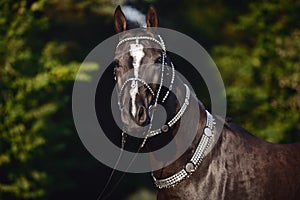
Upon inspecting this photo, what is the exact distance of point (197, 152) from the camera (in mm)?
4504

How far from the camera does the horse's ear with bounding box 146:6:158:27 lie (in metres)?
4.51

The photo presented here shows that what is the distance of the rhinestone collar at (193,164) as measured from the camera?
14.6ft

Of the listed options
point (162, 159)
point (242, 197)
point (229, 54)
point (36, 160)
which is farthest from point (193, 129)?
point (229, 54)

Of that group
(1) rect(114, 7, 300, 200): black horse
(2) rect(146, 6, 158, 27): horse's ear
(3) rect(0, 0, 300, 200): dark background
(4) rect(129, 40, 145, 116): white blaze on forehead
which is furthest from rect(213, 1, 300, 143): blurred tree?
(4) rect(129, 40, 145, 116): white blaze on forehead

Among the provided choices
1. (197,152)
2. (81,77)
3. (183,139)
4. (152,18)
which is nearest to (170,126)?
(183,139)

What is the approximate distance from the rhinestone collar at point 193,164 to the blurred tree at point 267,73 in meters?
4.90

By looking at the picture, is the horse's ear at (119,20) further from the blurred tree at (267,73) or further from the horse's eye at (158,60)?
the blurred tree at (267,73)

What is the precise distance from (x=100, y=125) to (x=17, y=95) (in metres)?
2.46

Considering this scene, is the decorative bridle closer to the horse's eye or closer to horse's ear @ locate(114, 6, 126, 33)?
the horse's eye

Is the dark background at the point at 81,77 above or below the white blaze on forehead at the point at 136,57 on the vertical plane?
below

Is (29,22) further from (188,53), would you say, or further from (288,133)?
(288,133)

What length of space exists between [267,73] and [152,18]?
5.79 meters

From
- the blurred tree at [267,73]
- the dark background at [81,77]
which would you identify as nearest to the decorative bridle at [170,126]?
the dark background at [81,77]

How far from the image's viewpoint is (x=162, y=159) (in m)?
4.52
